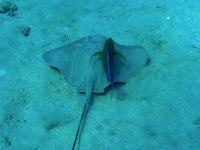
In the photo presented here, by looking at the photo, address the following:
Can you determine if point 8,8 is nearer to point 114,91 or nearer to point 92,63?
point 92,63

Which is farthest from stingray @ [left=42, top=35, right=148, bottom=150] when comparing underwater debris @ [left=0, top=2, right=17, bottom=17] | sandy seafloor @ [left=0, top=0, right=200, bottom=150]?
underwater debris @ [left=0, top=2, right=17, bottom=17]

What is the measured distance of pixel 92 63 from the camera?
381cm

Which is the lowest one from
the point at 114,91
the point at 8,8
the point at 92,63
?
the point at 114,91

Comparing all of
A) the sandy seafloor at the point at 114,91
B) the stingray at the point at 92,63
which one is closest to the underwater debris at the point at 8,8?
the sandy seafloor at the point at 114,91

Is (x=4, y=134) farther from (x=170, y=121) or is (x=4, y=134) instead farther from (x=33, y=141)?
(x=170, y=121)

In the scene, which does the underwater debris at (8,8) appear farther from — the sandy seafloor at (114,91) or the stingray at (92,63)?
the stingray at (92,63)

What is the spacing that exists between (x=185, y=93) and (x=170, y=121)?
85 cm

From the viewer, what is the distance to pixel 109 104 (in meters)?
3.61

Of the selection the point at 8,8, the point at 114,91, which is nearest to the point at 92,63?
the point at 114,91

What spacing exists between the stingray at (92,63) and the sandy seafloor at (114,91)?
32cm

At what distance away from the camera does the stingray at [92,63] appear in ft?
12.0

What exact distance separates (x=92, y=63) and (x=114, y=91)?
995 millimetres

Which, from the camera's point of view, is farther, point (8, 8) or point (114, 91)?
point (8, 8)

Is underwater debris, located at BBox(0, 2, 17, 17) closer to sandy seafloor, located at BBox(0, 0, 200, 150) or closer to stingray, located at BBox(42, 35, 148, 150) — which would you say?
sandy seafloor, located at BBox(0, 0, 200, 150)
